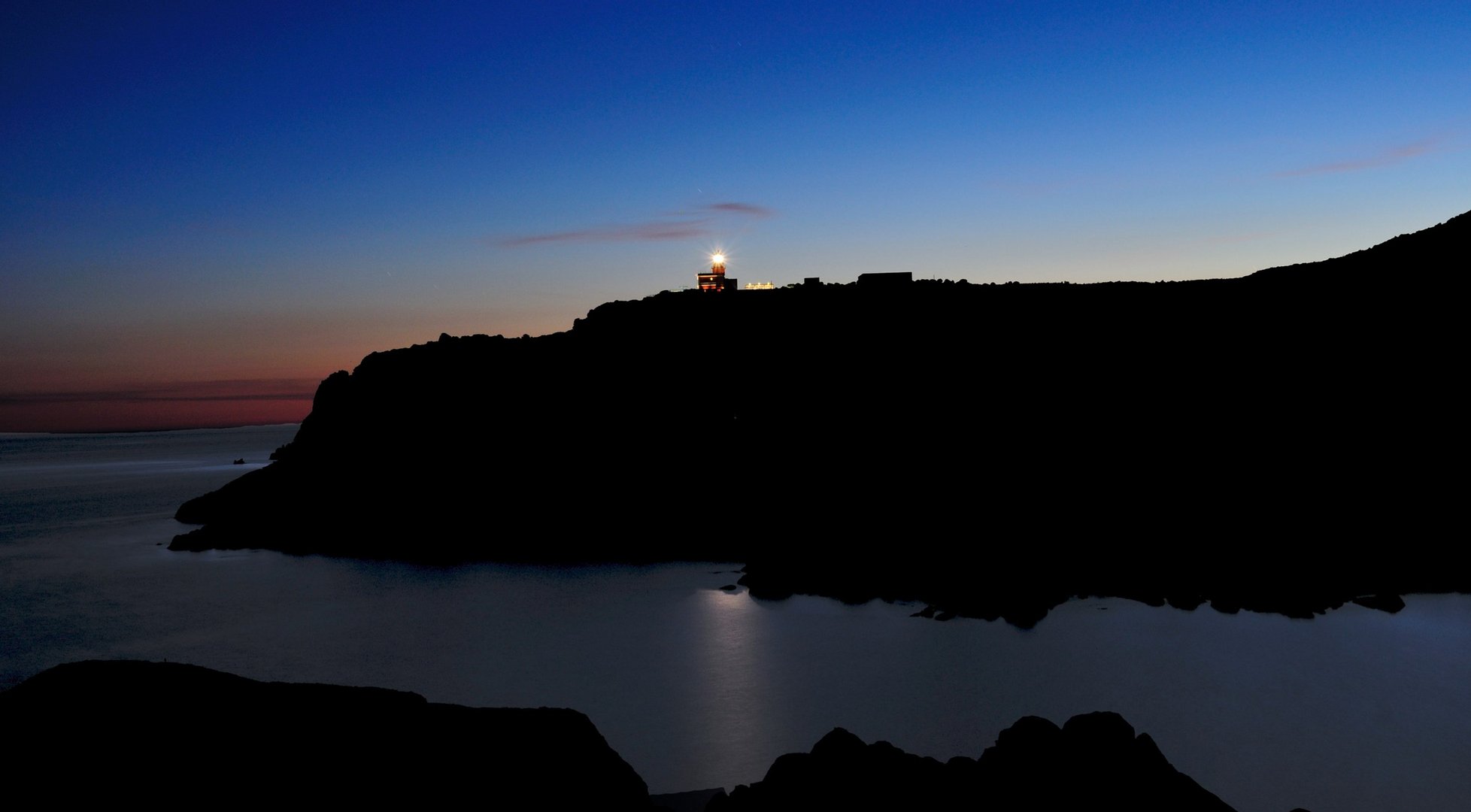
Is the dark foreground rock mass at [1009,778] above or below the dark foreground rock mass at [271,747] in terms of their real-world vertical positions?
below

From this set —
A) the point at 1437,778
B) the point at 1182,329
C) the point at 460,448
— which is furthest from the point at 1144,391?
the point at 460,448

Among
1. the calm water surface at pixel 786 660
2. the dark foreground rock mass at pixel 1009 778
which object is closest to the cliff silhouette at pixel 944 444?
the calm water surface at pixel 786 660

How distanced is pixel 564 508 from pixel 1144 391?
34.0 m

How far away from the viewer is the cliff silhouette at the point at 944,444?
34219 mm

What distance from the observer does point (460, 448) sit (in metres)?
49.0

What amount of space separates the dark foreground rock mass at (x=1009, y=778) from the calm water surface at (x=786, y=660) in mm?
7907

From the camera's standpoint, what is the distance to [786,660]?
27.6 meters

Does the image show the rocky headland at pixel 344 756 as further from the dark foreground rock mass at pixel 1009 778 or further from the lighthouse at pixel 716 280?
the lighthouse at pixel 716 280

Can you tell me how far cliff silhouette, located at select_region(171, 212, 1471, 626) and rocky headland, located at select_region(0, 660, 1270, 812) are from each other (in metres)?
20.7

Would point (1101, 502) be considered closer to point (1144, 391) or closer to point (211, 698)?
point (1144, 391)

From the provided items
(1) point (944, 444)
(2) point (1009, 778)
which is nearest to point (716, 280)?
(1) point (944, 444)

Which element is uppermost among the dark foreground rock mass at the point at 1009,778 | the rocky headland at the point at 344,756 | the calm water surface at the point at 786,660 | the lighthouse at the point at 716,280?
the lighthouse at the point at 716,280

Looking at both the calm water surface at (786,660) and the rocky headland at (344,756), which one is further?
the calm water surface at (786,660)

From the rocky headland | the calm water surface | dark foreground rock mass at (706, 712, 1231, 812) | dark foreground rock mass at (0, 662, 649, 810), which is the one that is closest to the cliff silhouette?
the calm water surface
